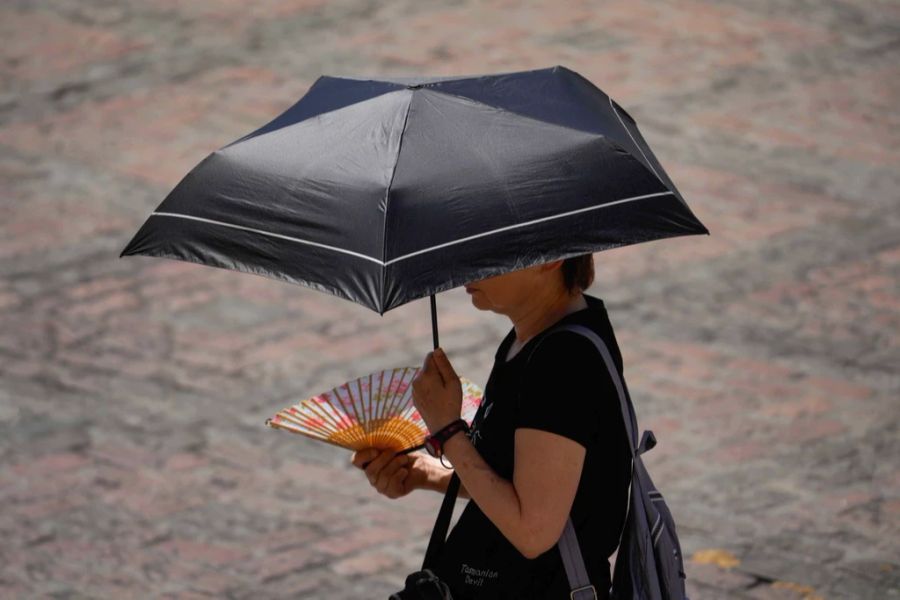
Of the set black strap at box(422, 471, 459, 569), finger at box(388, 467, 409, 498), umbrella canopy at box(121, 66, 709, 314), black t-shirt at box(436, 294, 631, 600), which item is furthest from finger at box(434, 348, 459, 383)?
finger at box(388, 467, 409, 498)

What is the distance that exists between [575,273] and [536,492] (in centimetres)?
49

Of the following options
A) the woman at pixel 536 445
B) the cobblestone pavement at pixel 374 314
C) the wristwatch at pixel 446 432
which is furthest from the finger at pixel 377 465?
the cobblestone pavement at pixel 374 314

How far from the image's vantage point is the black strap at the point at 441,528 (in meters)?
2.88

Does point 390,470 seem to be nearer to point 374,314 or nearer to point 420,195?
point 420,195

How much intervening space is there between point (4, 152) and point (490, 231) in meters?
6.89

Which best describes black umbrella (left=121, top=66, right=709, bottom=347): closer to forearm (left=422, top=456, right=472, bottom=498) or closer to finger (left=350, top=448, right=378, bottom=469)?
finger (left=350, top=448, right=378, bottom=469)

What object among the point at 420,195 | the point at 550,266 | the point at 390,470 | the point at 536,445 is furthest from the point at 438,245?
the point at 390,470

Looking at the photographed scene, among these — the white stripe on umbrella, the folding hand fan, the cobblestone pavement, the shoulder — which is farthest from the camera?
the cobblestone pavement

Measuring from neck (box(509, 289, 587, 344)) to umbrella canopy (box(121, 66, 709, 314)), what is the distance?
248mm

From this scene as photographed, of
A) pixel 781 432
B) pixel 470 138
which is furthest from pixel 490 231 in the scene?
pixel 781 432

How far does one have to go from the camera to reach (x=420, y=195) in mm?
2643

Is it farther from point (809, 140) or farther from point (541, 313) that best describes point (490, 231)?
point (809, 140)

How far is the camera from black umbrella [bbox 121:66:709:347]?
2596 millimetres

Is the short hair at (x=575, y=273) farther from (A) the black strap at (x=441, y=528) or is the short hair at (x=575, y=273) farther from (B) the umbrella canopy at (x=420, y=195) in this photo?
(A) the black strap at (x=441, y=528)
